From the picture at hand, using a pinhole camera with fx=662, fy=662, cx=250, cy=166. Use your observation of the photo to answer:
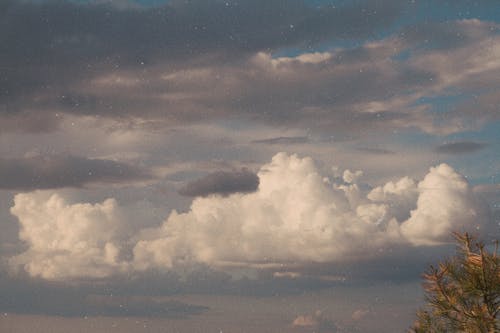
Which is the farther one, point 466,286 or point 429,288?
point 429,288

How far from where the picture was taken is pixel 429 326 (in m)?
27.1

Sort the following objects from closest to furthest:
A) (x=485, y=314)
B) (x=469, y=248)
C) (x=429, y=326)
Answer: (x=485, y=314) → (x=469, y=248) → (x=429, y=326)

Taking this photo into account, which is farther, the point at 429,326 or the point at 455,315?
the point at 429,326

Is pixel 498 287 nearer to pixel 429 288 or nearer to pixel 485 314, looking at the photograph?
pixel 485 314

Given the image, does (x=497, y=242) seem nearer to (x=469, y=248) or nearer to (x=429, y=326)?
(x=469, y=248)

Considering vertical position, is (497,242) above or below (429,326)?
above

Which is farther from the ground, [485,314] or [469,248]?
[469,248]

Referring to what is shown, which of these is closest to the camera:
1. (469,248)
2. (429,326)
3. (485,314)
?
(485,314)

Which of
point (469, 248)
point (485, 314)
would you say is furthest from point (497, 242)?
point (485, 314)

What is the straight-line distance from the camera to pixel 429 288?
23.8 m

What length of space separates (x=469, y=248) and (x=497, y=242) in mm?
1067

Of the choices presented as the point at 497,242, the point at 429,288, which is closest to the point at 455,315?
the point at 429,288

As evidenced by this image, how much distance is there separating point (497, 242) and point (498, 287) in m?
1.53

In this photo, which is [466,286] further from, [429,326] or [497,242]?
[429,326]
